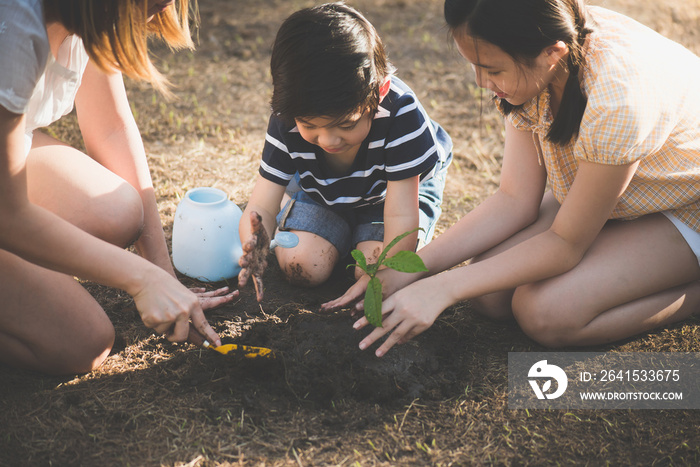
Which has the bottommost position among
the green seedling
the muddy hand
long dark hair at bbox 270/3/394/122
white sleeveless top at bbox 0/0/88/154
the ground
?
the ground

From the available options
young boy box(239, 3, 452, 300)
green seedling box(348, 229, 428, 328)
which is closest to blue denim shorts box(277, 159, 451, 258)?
young boy box(239, 3, 452, 300)

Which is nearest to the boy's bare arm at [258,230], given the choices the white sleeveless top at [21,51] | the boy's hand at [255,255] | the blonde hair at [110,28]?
the boy's hand at [255,255]

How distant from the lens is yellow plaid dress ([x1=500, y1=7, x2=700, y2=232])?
65.6 inches

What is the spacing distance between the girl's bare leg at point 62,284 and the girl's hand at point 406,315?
82cm

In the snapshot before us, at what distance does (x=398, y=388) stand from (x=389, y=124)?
0.87 m

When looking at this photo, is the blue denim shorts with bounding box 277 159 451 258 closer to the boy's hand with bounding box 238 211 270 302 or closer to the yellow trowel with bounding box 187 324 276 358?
the boy's hand with bounding box 238 211 270 302

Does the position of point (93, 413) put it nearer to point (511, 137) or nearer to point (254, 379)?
point (254, 379)

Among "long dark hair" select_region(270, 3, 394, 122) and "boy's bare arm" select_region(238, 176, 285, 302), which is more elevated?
"long dark hair" select_region(270, 3, 394, 122)

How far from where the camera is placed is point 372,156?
2.12 metres

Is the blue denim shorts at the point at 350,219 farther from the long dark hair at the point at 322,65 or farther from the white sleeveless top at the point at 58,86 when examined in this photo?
the white sleeveless top at the point at 58,86

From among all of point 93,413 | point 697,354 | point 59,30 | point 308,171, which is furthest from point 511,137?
point 93,413

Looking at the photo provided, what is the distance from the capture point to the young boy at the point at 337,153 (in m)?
1.76

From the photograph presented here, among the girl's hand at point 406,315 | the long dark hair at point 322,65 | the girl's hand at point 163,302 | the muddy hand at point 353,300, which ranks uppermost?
the long dark hair at point 322,65

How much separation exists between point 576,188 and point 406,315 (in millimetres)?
615
